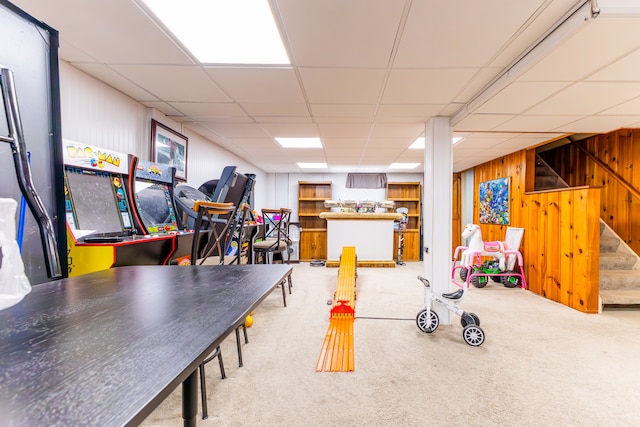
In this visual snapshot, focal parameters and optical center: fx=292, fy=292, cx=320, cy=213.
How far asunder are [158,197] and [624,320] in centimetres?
532

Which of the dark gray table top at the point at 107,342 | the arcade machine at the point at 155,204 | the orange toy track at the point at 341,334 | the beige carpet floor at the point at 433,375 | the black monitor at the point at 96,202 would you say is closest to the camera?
the dark gray table top at the point at 107,342

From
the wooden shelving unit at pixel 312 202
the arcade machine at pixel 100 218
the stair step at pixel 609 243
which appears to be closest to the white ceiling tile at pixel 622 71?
the stair step at pixel 609 243

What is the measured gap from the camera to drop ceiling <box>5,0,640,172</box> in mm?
1635

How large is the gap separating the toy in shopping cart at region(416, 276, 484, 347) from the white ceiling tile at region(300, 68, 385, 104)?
189 centimetres

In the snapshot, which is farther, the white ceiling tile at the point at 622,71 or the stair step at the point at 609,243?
the stair step at the point at 609,243

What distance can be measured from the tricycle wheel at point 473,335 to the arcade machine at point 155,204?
2.65m

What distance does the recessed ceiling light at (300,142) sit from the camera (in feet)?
14.8

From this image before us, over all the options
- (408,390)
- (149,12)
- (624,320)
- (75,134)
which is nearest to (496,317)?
(624,320)

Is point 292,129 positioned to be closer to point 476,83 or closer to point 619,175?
point 476,83

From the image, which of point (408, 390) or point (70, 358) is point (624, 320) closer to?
point (408, 390)

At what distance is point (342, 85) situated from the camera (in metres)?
2.54

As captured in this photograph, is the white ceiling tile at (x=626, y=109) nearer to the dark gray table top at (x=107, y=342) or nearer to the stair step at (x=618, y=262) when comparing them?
the stair step at (x=618, y=262)

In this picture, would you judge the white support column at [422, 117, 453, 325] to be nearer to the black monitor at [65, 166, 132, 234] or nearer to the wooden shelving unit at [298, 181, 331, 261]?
the black monitor at [65, 166, 132, 234]

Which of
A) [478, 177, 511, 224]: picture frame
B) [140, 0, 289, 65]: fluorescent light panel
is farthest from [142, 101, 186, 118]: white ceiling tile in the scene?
[478, 177, 511, 224]: picture frame
